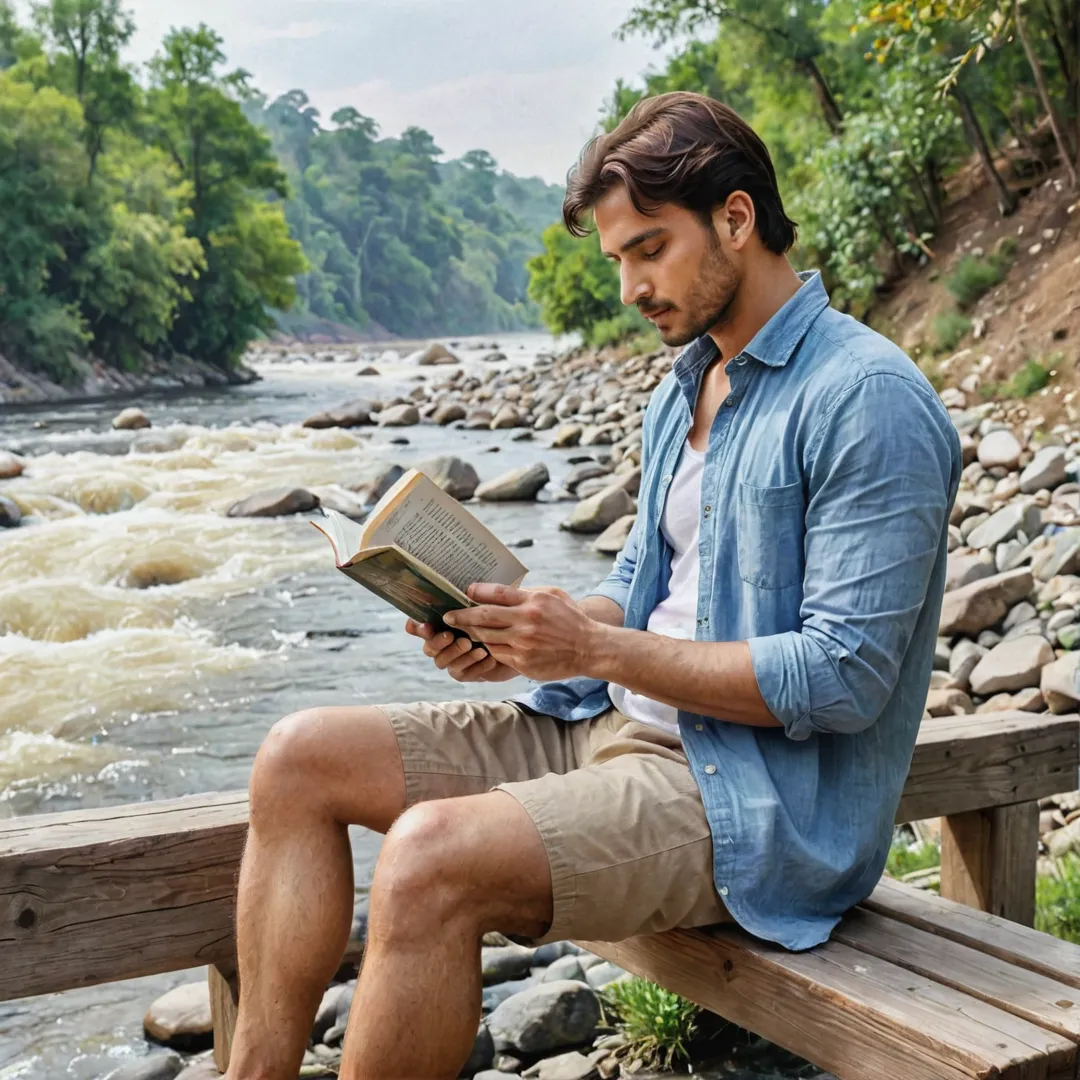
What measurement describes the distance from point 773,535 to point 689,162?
0.54 meters

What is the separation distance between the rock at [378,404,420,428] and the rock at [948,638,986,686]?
1362cm

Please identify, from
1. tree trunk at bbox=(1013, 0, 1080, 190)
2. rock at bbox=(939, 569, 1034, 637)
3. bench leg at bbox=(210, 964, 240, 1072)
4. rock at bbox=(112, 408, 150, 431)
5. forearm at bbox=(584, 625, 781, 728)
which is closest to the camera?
forearm at bbox=(584, 625, 781, 728)

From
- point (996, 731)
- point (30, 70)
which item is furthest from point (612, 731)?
point (30, 70)

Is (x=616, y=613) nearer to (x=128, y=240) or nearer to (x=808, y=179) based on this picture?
(x=808, y=179)

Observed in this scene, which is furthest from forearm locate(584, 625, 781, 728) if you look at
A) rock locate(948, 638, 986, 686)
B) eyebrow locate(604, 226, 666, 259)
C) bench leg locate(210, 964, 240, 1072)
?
rock locate(948, 638, 986, 686)

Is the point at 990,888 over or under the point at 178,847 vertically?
under

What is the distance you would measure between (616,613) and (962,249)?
37.6 feet

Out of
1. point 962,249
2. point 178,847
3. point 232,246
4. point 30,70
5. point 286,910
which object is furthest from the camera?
point 232,246

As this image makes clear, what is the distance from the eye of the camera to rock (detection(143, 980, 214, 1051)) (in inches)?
126

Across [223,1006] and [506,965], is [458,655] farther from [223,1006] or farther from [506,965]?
[506,965]

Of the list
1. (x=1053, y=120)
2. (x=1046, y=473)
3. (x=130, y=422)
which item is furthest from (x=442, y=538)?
(x=130, y=422)

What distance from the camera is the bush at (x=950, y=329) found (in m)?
11.0

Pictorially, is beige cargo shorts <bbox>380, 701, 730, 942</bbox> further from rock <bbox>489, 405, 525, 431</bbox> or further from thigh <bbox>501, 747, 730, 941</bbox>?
rock <bbox>489, 405, 525, 431</bbox>

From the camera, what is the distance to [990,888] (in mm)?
2688
